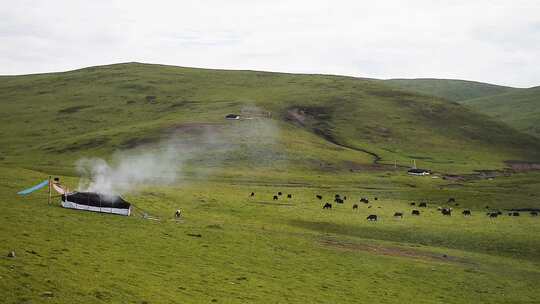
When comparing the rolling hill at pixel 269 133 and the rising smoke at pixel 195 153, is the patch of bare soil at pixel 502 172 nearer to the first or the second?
the rolling hill at pixel 269 133

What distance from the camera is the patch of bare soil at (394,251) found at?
4822cm

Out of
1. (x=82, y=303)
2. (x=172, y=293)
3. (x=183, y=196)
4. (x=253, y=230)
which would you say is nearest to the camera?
(x=82, y=303)

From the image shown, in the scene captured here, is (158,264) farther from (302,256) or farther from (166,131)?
(166,131)

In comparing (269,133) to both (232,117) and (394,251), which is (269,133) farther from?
(394,251)

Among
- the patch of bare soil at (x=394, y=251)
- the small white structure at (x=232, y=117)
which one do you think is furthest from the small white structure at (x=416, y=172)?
the patch of bare soil at (x=394, y=251)

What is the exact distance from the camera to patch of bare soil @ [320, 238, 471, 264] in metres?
48.2

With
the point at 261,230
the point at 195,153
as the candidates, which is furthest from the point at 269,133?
the point at 261,230

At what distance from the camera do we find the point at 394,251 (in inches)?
1973

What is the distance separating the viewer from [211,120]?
15562 centimetres

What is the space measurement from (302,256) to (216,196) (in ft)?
102

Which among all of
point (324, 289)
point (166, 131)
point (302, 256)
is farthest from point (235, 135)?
point (324, 289)

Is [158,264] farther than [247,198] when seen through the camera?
No

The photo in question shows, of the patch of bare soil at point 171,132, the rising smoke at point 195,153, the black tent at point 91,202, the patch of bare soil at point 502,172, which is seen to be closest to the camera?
the black tent at point 91,202

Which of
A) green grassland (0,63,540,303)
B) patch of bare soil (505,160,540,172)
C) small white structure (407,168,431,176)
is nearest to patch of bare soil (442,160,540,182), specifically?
patch of bare soil (505,160,540,172)
